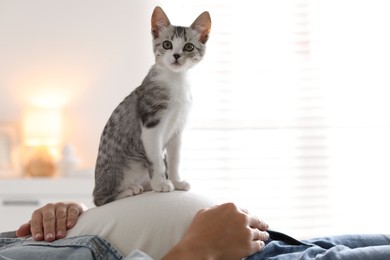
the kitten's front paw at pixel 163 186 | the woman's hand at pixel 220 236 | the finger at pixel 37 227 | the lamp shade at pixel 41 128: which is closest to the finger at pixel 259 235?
the woman's hand at pixel 220 236

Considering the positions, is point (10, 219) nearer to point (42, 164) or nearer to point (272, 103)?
point (42, 164)

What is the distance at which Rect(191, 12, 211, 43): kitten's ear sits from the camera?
1490 mm

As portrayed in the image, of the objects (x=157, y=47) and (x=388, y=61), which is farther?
(x=388, y=61)

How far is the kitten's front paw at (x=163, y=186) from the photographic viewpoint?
4.41 feet

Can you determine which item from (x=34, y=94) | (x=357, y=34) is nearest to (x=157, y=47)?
(x=34, y=94)

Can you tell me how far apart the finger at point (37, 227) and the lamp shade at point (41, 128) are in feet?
8.02

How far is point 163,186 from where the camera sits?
1355 mm

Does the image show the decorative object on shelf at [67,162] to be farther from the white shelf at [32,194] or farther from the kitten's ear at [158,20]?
the kitten's ear at [158,20]

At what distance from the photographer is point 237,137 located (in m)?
3.96

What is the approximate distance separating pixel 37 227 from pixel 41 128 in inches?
100

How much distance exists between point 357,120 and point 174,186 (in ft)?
9.30

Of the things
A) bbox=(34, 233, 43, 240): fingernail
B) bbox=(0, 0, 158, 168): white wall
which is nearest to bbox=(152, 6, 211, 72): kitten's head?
bbox=(34, 233, 43, 240): fingernail

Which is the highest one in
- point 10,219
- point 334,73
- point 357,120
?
point 334,73

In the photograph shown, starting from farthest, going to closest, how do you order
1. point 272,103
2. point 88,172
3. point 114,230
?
1. point 272,103
2. point 88,172
3. point 114,230
